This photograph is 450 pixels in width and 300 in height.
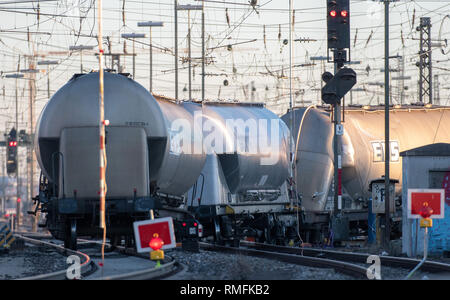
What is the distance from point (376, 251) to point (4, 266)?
1011 cm

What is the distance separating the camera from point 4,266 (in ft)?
62.7

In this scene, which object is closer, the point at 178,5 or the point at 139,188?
the point at 139,188

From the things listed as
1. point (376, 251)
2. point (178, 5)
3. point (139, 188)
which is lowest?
point (376, 251)

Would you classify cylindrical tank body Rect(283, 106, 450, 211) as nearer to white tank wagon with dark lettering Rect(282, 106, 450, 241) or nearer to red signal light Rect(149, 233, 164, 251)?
white tank wagon with dark lettering Rect(282, 106, 450, 241)

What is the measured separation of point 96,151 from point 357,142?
13.0 m

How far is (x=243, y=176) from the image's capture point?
1011 inches

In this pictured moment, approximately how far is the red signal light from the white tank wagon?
1101cm

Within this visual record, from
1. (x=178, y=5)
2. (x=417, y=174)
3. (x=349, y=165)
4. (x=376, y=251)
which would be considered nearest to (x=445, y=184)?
(x=417, y=174)

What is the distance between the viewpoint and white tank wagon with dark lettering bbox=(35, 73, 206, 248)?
19625 mm

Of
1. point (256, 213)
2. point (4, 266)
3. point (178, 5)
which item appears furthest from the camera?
point (178, 5)

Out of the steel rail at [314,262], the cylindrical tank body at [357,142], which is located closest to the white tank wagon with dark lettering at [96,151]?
the steel rail at [314,262]

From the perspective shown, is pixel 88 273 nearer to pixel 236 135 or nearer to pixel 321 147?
pixel 236 135

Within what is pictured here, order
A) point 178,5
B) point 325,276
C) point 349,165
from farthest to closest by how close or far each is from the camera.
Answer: point 178,5
point 349,165
point 325,276

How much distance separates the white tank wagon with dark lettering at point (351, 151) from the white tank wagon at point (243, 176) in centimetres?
102
